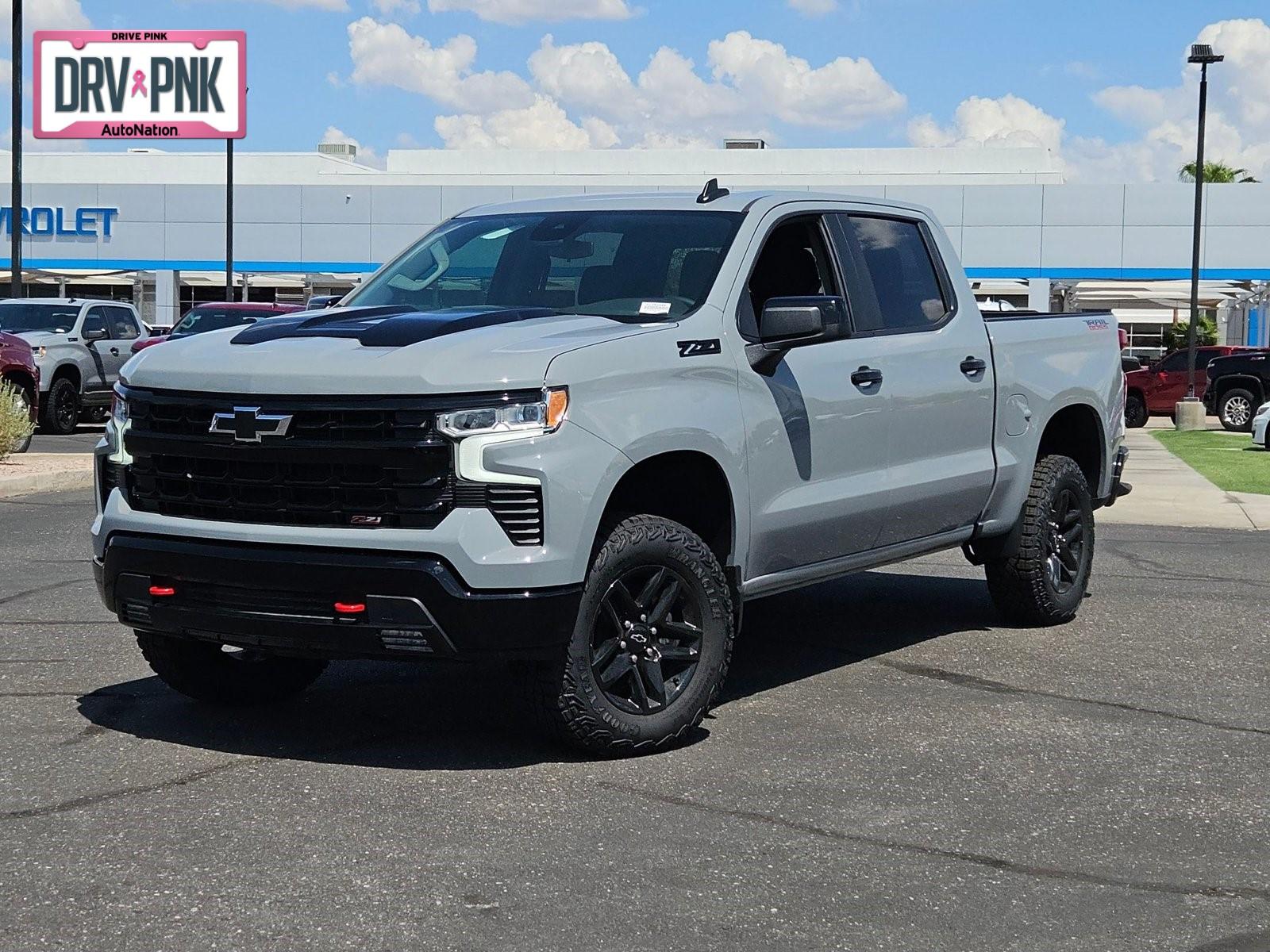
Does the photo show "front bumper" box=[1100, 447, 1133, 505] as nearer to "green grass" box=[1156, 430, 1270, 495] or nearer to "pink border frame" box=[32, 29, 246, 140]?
"green grass" box=[1156, 430, 1270, 495]

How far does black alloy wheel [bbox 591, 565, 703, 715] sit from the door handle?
1.41 m

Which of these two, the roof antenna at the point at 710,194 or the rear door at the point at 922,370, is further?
the rear door at the point at 922,370

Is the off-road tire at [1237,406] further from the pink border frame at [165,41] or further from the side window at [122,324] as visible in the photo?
the pink border frame at [165,41]

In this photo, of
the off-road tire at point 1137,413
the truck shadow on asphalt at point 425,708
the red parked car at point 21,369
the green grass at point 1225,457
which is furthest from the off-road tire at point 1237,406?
the truck shadow on asphalt at point 425,708

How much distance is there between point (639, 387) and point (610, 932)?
7.18 ft

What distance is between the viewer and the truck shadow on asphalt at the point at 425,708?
6051 mm

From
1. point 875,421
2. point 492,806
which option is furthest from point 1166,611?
point 492,806

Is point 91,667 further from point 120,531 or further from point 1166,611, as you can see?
point 1166,611

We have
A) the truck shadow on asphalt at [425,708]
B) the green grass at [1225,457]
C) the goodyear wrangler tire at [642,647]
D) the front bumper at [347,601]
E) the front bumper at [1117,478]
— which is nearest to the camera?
the front bumper at [347,601]

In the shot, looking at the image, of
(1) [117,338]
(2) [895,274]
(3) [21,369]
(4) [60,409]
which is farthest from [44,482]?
(2) [895,274]

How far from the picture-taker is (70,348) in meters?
23.7

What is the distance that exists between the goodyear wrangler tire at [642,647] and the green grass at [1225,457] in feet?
40.6

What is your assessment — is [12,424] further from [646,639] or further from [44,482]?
[646,639]

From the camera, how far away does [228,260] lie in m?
46.5
